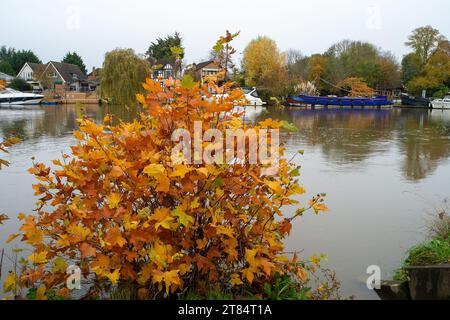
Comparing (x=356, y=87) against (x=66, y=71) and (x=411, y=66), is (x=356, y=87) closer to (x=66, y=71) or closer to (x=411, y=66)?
(x=411, y=66)

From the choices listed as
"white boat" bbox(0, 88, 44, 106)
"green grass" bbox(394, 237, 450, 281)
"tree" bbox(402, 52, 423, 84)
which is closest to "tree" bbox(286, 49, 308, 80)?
"tree" bbox(402, 52, 423, 84)

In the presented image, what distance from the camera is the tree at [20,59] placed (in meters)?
61.5

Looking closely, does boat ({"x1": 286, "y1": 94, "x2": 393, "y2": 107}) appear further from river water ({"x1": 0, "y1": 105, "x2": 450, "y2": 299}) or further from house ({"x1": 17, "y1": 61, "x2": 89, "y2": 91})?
house ({"x1": 17, "y1": 61, "x2": 89, "y2": 91})

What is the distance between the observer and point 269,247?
2742mm

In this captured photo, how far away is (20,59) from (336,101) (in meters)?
49.6

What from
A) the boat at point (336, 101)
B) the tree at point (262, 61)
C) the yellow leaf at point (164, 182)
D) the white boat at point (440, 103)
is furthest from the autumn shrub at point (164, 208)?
the white boat at point (440, 103)

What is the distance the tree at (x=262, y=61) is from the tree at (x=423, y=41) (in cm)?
1522

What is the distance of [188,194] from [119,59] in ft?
23.4

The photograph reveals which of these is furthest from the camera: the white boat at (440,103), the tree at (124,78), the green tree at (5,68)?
the green tree at (5,68)

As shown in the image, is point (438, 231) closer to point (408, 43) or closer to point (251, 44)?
point (251, 44)

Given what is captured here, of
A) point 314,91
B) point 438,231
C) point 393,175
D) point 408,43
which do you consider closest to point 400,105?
point 408,43

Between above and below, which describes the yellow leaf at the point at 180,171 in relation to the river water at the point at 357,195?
above

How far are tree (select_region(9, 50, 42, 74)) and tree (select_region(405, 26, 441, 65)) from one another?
54051mm

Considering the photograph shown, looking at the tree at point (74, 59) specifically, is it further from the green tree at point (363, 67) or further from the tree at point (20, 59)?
the green tree at point (363, 67)
